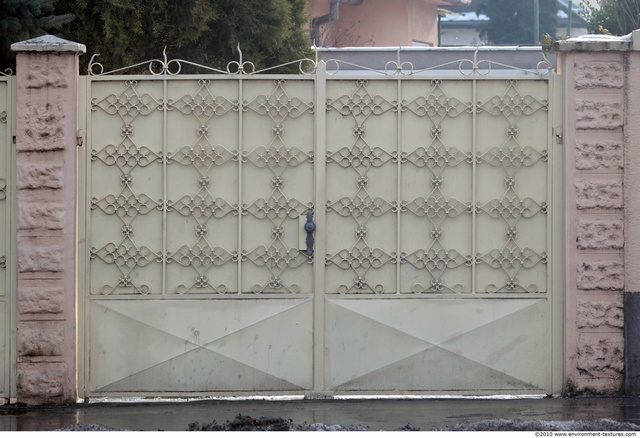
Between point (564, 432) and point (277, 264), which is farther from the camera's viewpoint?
point (277, 264)

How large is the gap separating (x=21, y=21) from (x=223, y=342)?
320cm

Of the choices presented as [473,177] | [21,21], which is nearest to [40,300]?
[21,21]

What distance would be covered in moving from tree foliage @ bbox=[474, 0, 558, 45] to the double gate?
43411 millimetres

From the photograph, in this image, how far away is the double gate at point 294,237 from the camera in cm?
769

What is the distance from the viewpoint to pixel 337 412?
7.22 m

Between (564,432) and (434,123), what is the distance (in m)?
Answer: 2.39

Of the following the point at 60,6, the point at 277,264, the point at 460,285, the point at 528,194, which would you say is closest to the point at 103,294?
the point at 277,264

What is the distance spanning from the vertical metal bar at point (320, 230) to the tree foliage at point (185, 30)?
386 centimetres

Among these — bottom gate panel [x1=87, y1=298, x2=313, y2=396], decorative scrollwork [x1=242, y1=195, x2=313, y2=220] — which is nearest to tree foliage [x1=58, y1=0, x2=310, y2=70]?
decorative scrollwork [x1=242, y1=195, x2=313, y2=220]

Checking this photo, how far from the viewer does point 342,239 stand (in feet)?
25.3

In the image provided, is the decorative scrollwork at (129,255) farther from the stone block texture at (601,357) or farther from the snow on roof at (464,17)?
the snow on roof at (464,17)

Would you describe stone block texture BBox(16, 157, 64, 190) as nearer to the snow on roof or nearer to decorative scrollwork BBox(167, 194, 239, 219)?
decorative scrollwork BBox(167, 194, 239, 219)

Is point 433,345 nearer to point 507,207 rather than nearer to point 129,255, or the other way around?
point 507,207

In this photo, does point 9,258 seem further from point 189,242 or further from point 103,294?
point 189,242
